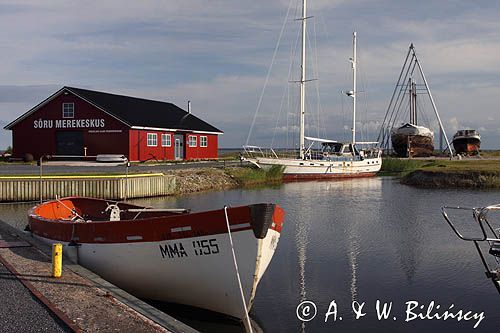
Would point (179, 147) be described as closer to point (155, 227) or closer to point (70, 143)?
point (70, 143)

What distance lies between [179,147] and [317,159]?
13732mm

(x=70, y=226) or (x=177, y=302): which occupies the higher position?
(x=70, y=226)

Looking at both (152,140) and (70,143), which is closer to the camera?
(70,143)

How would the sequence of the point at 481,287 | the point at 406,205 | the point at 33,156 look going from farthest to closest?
the point at 33,156, the point at 406,205, the point at 481,287

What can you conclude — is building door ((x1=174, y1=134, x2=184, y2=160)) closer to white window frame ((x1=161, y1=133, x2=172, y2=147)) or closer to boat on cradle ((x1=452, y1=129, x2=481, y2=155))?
white window frame ((x1=161, y1=133, x2=172, y2=147))

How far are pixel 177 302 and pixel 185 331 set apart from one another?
2.84 m

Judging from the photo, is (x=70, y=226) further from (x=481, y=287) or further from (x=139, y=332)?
(x=481, y=287)

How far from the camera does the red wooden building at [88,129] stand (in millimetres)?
44531

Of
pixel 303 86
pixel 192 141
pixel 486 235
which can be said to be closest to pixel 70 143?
pixel 192 141

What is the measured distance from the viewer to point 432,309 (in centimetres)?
1133

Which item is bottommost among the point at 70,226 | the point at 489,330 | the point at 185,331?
the point at 489,330

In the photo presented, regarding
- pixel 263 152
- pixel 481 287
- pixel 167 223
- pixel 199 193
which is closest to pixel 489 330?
pixel 481 287

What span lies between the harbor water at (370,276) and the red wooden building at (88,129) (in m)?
18.2

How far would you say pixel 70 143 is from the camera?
45844 mm
